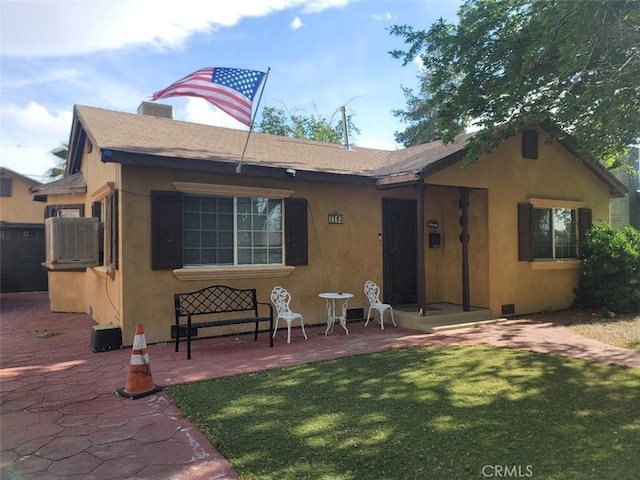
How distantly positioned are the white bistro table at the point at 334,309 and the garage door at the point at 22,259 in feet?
39.0

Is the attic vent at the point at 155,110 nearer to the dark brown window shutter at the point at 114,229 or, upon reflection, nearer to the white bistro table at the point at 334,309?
the dark brown window shutter at the point at 114,229

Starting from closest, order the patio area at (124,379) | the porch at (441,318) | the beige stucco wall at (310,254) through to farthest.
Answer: the patio area at (124,379), the beige stucco wall at (310,254), the porch at (441,318)

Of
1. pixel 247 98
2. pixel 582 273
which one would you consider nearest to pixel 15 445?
pixel 247 98

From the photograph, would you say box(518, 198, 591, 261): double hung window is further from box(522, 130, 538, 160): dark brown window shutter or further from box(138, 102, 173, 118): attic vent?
box(138, 102, 173, 118): attic vent

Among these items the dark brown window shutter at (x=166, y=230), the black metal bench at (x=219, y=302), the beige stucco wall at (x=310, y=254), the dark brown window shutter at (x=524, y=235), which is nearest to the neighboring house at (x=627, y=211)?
the dark brown window shutter at (x=524, y=235)

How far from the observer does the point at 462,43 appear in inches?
274

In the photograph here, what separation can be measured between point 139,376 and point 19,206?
14.8 metres

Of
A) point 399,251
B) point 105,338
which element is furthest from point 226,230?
point 399,251

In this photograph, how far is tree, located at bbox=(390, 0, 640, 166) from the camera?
5.64 metres

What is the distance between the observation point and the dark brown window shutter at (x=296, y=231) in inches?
322

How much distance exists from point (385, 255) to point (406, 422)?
5.84 meters

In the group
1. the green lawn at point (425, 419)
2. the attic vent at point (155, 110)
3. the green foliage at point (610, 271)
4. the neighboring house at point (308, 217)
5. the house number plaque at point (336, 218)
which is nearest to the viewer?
the green lawn at point (425, 419)

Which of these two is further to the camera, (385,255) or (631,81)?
(385,255)

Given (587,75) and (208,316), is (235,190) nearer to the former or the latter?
(208,316)
